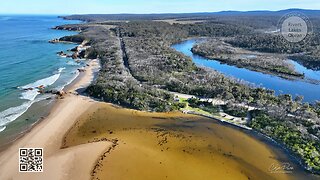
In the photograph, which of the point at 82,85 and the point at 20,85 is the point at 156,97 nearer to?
the point at 82,85

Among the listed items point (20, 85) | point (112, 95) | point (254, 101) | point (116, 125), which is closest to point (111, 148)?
point (116, 125)

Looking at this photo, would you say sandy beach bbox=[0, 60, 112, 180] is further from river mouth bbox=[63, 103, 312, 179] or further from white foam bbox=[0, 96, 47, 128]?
white foam bbox=[0, 96, 47, 128]

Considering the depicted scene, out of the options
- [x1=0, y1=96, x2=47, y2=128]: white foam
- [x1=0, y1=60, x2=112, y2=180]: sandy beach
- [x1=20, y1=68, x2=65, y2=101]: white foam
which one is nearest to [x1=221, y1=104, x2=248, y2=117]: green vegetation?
[x1=0, y1=60, x2=112, y2=180]: sandy beach

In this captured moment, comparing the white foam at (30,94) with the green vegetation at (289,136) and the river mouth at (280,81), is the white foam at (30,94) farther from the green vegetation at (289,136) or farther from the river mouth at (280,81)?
the river mouth at (280,81)

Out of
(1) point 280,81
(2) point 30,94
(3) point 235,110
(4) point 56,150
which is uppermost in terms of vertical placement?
(2) point 30,94

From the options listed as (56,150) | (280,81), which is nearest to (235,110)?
(56,150)

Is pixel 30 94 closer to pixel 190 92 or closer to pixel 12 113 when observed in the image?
pixel 12 113
